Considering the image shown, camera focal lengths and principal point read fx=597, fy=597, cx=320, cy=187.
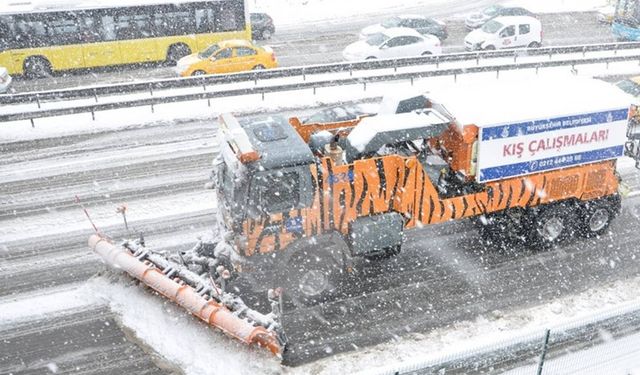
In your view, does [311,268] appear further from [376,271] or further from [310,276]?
[376,271]

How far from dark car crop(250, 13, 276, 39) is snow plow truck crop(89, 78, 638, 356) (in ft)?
69.6

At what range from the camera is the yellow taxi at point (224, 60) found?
76.6ft

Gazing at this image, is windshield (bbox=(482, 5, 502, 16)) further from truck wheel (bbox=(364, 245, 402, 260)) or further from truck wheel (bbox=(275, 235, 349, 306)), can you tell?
truck wheel (bbox=(275, 235, 349, 306))

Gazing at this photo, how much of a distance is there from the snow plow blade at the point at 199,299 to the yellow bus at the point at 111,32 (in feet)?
53.6

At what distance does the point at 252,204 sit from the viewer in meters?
9.98

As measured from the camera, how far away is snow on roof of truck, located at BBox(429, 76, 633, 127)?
11273 millimetres

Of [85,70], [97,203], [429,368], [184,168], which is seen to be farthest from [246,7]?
[429,368]

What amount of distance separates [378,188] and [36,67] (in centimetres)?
1985

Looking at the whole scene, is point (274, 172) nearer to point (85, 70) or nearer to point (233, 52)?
point (233, 52)

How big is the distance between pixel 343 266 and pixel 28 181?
31.5 feet

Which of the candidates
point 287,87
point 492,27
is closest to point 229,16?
point 287,87

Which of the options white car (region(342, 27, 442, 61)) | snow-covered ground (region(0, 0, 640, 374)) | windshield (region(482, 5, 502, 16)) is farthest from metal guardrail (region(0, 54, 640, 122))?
windshield (region(482, 5, 502, 16))

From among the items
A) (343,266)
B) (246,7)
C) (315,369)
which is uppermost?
(246,7)

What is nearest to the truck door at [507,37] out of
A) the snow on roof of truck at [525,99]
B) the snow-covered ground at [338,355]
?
the snow on roof of truck at [525,99]
